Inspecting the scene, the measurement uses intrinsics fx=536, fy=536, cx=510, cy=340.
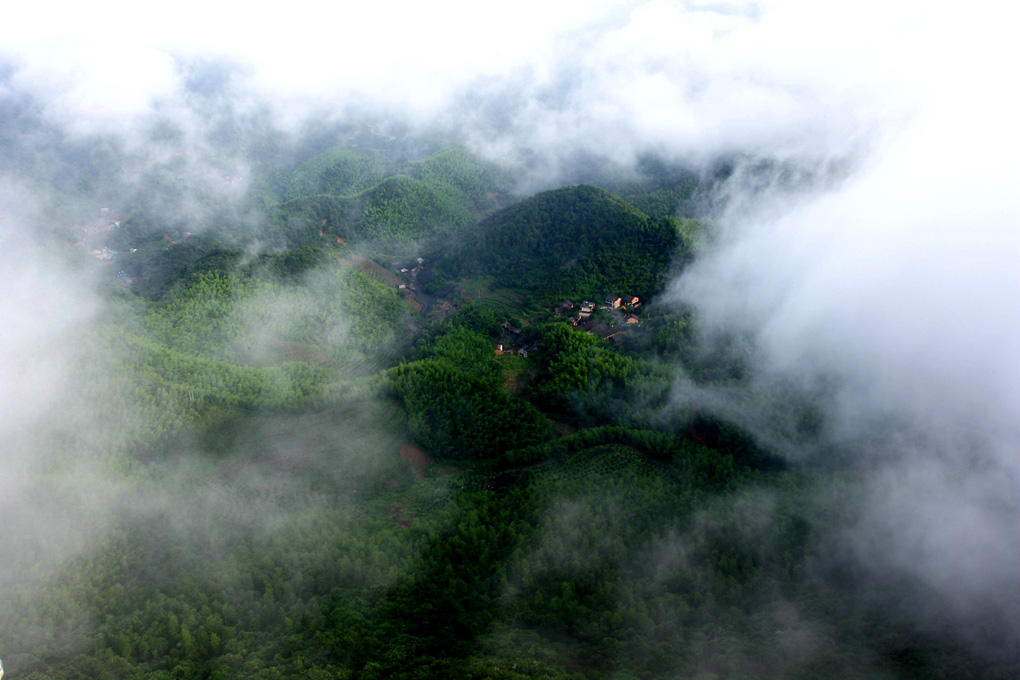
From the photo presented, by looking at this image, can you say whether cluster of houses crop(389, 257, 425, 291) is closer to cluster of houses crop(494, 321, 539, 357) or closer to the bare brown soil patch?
cluster of houses crop(494, 321, 539, 357)

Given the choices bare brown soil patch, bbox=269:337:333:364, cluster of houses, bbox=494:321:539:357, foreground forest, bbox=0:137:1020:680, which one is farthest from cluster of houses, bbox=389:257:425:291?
bare brown soil patch, bbox=269:337:333:364

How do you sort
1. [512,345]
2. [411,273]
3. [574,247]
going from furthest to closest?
1. [411,273]
2. [574,247]
3. [512,345]

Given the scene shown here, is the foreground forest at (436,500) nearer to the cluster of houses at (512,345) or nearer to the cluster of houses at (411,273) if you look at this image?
the cluster of houses at (512,345)

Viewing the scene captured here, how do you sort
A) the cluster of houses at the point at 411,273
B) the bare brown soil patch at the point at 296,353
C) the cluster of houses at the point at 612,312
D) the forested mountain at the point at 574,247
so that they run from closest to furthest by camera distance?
the bare brown soil patch at the point at 296,353
the cluster of houses at the point at 612,312
the forested mountain at the point at 574,247
the cluster of houses at the point at 411,273

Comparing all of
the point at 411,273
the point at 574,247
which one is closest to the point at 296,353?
the point at 411,273

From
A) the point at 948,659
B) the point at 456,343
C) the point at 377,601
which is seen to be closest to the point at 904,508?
the point at 948,659

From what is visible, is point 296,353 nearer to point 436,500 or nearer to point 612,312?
point 436,500

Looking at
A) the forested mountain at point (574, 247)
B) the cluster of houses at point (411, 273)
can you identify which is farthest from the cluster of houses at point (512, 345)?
the cluster of houses at point (411, 273)

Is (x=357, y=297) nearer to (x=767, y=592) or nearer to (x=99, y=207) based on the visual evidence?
(x=767, y=592)

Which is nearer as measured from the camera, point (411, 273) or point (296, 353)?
point (296, 353)
